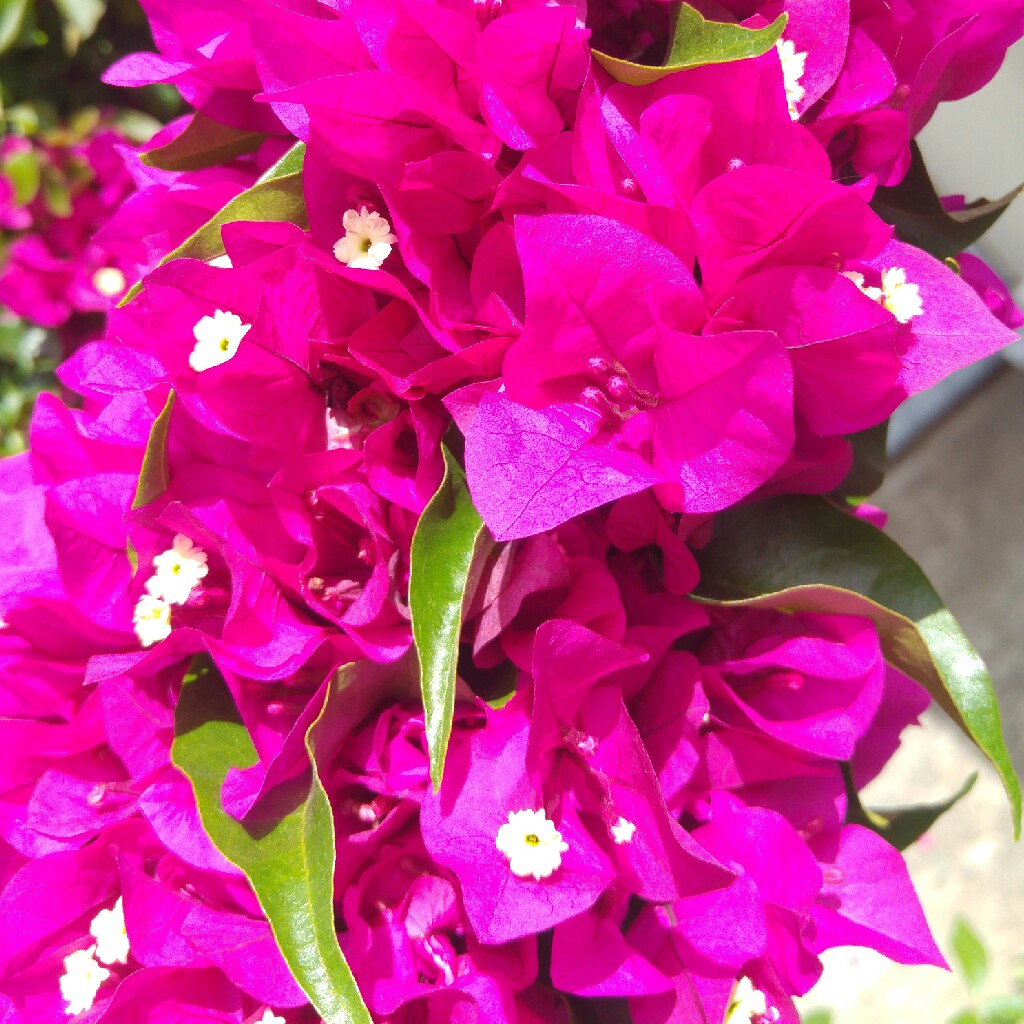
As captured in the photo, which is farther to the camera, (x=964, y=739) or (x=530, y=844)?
(x=964, y=739)

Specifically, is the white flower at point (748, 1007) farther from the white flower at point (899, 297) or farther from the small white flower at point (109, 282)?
the small white flower at point (109, 282)

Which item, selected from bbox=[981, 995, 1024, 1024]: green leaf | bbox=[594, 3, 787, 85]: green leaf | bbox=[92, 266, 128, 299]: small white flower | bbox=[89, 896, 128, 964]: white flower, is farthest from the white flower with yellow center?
bbox=[981, 995, 1024, 1024]: green leaf

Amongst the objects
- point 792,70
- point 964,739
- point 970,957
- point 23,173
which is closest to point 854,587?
point 792,70

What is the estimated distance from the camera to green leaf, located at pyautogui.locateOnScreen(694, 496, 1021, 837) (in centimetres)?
43

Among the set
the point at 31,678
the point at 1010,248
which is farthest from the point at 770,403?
the point at 1010,248

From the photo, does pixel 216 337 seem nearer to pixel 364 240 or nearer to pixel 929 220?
pixel 364 240

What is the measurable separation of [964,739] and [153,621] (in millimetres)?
1254

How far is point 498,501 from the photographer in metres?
0.37

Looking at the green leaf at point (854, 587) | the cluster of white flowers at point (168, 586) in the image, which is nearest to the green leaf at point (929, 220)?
the green leaf at point (854, 587)

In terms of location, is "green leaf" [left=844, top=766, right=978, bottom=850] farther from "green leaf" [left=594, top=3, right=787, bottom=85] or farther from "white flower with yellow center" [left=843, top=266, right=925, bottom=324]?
"green leaf" [left=594, top=3, right=787, bottom=85]

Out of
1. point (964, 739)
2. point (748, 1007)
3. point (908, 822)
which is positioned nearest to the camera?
point (748, 1007)

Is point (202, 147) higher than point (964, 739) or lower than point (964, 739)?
higher

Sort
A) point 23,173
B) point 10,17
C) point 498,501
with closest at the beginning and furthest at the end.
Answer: point 498,501, point 10,17, point 23,173

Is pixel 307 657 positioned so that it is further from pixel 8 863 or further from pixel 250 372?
pixel 8 863
